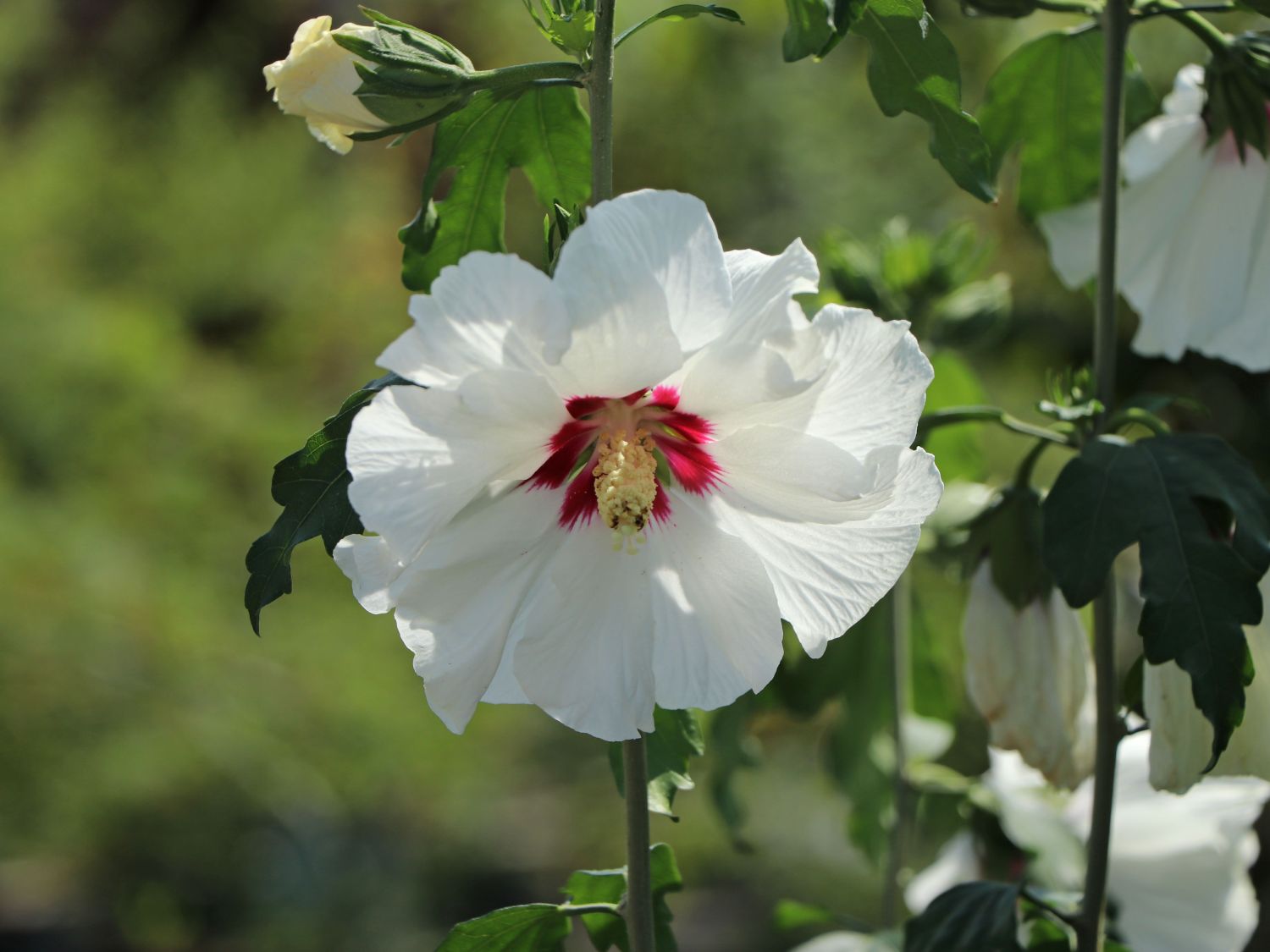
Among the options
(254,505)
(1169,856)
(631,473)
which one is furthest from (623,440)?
(254,505)

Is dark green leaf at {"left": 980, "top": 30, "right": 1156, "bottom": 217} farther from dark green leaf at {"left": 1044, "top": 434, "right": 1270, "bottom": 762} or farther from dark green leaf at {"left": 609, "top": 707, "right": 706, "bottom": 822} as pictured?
dark green leaf at {"left": 609, "top": 707, "right": 706, "bottom": 822}

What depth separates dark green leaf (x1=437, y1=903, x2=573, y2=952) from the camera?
0.64m

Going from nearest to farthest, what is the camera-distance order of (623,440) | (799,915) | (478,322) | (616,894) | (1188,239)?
(478,322), (623,440), (616,894), (1188,239), (799,915)

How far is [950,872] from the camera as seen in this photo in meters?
1.03

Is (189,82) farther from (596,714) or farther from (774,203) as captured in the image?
(596,714)

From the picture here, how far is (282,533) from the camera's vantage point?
57 centimetres

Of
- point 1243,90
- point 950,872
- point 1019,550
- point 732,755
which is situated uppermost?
point 1243,90

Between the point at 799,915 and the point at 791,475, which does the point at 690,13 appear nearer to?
the point at 791,475

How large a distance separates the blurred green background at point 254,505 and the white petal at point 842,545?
2.30 metres

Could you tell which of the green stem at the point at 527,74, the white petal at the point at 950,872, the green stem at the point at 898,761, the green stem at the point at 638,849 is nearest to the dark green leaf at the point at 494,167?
the green stem at the point at 527,74

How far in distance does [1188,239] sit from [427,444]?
1.85 feet

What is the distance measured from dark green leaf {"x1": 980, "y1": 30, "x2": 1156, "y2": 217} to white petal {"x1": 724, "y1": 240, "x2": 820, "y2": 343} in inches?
16.3

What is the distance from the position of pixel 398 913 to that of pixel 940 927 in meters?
3.02

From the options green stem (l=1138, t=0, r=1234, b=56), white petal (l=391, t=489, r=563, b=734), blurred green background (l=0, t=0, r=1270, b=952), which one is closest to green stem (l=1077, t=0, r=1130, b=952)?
green stem (l=1138, t=0, r=1234, b=56)
